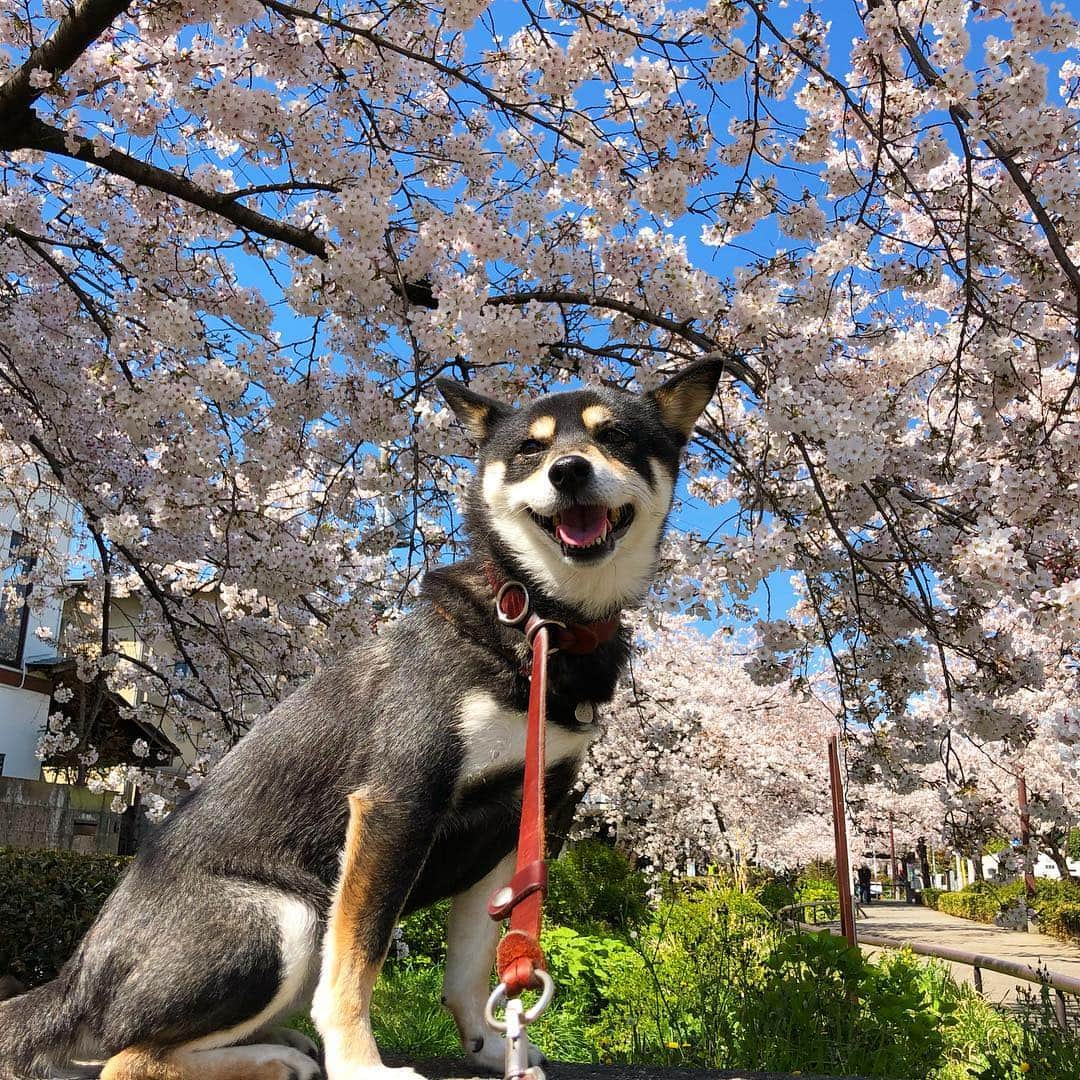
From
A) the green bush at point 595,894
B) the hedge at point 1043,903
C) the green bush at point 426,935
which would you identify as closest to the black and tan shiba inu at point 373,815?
the green bush at point 426,935

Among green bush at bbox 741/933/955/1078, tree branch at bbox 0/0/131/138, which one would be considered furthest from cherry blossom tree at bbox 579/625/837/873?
tree branch at bbox 0/0/131/138

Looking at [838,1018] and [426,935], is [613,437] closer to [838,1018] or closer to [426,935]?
[838,1018]

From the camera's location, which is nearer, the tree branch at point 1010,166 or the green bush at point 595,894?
the tree branch at point 1010,166

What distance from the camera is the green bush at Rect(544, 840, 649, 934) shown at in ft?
33.8

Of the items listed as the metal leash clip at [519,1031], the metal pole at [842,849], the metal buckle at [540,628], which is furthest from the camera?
the metal pole at [842,849]

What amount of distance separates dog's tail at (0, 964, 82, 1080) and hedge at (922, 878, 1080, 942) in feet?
49.6

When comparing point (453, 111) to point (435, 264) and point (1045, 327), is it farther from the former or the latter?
point (1045, 327)

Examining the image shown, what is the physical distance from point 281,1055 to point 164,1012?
0.32 m

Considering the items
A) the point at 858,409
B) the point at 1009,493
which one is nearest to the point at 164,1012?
the point at 858,409

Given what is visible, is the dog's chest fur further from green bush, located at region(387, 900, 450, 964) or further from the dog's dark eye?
green bush, located at region(387, 900, 450, 964)

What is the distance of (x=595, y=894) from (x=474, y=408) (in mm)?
9125

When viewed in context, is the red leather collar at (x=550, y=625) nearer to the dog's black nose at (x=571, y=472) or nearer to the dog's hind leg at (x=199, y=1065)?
the dog's black nose at (x=571, y=472)

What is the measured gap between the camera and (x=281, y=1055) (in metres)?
2.23

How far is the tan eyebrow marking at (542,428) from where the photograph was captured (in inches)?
111
